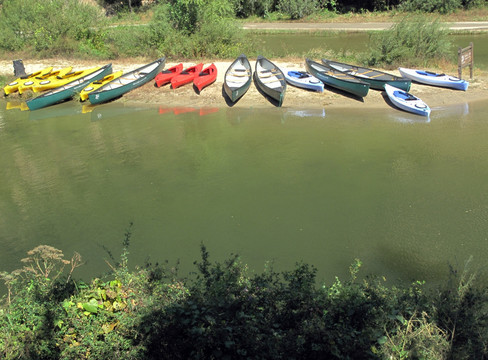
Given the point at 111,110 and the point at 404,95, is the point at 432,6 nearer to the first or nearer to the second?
the point at 404,95

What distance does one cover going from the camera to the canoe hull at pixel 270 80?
15.5 m

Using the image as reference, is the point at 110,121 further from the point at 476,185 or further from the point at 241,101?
the point at 476,185

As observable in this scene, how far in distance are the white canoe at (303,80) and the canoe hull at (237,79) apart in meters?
1.54

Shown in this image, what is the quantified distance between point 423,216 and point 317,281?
3.02m

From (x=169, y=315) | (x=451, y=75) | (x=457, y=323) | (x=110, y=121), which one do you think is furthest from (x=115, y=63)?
(x=457, y=323)

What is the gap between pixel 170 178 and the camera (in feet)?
35.7

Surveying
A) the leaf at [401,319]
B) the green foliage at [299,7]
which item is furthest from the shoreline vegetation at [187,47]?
the green foliage at [299,7]

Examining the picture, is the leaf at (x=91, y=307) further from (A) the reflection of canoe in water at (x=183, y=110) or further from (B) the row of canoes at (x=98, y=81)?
(B) the row of canoes at (x=98, y=81)

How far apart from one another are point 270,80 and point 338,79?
8.60 ft

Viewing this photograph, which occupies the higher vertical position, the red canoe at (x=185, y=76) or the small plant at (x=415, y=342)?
the red canoe at (x=185, y=76)

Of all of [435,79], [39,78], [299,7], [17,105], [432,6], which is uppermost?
[299,7]

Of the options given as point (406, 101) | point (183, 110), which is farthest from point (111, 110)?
point (406, 101)

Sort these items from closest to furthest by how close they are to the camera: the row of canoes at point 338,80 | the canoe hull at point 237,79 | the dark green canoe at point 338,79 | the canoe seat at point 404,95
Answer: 1. the canoe seat at point 404,95
2. the row of canoes at point 338,80
3. the dark green canoe at point 338,79
4. the canoe hull at point 237,79

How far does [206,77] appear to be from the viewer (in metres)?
17.3
